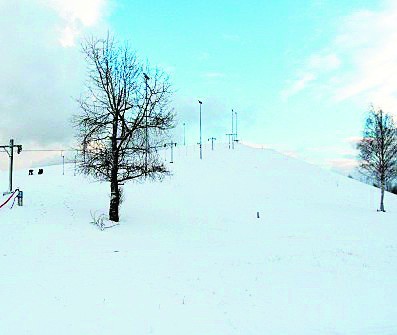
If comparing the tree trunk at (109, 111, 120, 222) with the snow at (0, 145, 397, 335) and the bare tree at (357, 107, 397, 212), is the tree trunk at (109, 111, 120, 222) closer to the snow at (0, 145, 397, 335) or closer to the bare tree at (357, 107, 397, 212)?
the snow at (0, 145, 397, 335)

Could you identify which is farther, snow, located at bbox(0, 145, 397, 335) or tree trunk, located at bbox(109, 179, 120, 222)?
tree trunk, located at bbox(109, 179, 120, 222)

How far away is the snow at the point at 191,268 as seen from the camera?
9.66 meters

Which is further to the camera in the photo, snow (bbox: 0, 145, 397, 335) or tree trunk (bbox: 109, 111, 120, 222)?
tree trunk (bbox: 109, 111, 120, 222)

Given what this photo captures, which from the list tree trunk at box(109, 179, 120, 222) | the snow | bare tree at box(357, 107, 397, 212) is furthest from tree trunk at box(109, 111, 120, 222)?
bare tree at box(357, 107, 397, 212)

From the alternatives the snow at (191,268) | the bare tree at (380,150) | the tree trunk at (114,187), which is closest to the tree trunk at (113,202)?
the tree trunk at (114,187)

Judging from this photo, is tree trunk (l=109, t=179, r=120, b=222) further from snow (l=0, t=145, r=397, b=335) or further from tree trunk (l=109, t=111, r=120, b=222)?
snow (l=0, t=145, r=397, b=335)

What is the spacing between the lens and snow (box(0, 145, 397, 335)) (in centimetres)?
966

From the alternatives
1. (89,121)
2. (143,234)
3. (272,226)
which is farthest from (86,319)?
(272,226)

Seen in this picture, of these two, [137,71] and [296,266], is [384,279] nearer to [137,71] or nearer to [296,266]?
[296,266]

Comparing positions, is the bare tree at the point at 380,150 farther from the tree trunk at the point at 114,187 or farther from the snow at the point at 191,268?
the tree trunk at the point at 114,187

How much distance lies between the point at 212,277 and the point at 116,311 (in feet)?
14.6

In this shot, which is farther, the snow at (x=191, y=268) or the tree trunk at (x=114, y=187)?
the tree trunk at (x=114, y=187)

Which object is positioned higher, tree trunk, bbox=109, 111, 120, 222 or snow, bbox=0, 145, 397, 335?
tree trunk, bbox=109, 111, 120, 222

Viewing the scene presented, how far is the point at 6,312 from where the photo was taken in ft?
31.3
